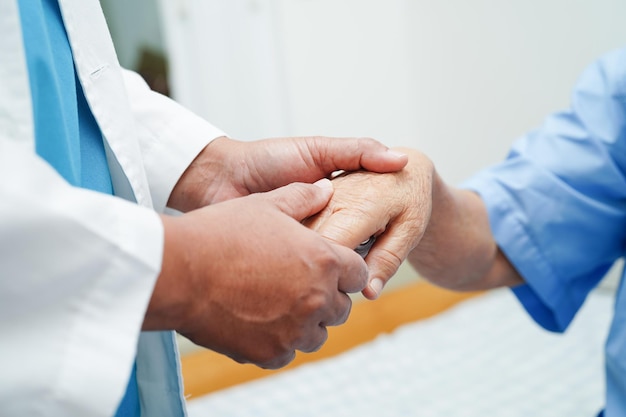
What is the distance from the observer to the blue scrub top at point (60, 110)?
0.53 meters

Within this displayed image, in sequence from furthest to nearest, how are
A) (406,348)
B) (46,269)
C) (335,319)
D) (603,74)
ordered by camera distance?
(406,348)
(603,74)
(335,319)
(46,269)

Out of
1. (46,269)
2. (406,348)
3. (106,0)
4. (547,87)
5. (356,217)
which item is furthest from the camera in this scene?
(106,0)

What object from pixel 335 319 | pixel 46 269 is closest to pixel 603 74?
pixel 335 319

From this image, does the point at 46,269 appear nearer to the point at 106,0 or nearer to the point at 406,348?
the point at 406,348

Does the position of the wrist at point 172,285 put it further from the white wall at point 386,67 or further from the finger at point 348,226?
the white wall at point 386,67

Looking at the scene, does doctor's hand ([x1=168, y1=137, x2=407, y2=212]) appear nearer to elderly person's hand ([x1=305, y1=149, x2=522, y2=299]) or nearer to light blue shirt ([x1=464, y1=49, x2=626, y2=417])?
elderly person's hand ([x1=305, y1=149, x2=522, y2=299])

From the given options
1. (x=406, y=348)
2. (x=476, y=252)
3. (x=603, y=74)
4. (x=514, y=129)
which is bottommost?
(x=406, y=348)

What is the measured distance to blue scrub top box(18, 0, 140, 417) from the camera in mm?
532

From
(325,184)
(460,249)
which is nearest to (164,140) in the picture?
(325,184)

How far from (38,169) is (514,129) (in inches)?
75.2

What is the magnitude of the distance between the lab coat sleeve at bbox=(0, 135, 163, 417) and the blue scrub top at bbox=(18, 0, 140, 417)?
0.13 m

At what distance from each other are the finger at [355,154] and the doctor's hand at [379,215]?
13mm

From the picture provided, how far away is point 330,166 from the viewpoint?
82cm

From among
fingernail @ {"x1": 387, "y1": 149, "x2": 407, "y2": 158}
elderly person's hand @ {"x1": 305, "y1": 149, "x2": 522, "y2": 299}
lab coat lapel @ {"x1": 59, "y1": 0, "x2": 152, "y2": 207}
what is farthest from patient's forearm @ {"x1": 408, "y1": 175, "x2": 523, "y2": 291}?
lab coat lapel @ {"x1": 59, "y1": 0, "x2": 152, "y2": 207}
